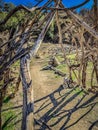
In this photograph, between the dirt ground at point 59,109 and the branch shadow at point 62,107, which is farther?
the branch shadow at point 62,107

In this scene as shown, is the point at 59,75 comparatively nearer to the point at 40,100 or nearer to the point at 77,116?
the point at 40,100

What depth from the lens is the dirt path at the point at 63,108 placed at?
6.09 meters

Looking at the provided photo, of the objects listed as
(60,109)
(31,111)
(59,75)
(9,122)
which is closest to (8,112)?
(9,122)

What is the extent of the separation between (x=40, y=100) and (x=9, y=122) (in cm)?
183

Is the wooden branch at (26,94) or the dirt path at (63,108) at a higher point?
the wooden branch at (26,94)

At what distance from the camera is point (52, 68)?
43.5ft

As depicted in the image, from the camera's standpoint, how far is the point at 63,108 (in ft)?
23.5

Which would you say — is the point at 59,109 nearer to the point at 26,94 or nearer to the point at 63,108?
the point at 63,108

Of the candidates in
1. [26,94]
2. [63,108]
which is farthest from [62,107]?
[26,94]

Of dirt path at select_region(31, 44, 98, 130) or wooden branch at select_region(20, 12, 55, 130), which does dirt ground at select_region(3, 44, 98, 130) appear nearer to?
dirt path at select_region(31, 44, 98, 130)

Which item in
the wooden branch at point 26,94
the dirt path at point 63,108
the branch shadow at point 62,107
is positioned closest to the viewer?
the wooden branch at point 26,94

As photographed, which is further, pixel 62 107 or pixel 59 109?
pixel 62 107

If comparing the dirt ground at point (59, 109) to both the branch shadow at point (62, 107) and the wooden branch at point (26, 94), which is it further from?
the wooden branch at point (26, 94)

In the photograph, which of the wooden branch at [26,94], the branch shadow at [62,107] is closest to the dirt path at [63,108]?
the branch shadow at [62,107]
